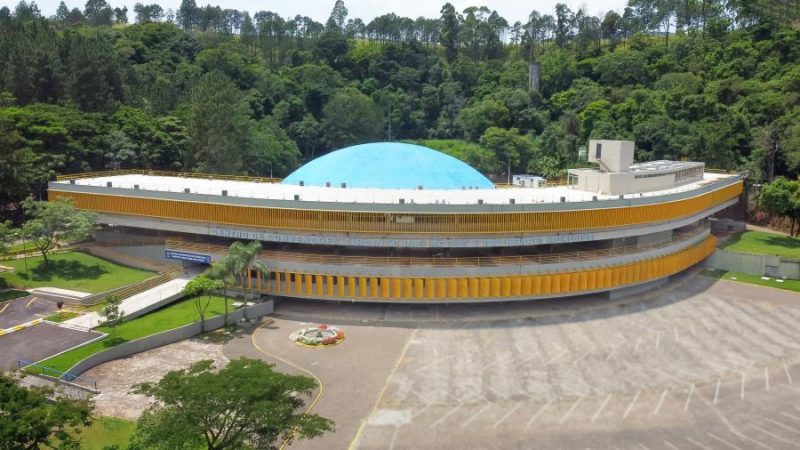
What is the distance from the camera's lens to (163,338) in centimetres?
3403

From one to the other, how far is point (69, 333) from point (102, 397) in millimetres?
8203

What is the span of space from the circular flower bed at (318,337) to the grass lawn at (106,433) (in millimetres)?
11201

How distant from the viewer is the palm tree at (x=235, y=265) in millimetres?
36438

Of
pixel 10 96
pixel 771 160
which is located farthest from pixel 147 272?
pixel 771 160

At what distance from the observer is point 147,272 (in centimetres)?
4472

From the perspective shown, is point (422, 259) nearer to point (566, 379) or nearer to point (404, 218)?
point (404, 218)

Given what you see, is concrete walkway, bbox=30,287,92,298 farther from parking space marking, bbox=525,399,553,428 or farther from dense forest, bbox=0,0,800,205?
parking space marking, bbox=525,399,553,428

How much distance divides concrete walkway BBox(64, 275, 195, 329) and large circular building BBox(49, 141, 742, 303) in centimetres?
277

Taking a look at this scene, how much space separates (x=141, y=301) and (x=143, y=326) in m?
3.81

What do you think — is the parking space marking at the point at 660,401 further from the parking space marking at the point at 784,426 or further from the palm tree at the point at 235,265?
the palm tree at the point at 235,265

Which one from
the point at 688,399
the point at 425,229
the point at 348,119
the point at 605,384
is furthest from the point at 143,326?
the point at 348,119

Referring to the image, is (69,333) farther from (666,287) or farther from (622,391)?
(666,287)

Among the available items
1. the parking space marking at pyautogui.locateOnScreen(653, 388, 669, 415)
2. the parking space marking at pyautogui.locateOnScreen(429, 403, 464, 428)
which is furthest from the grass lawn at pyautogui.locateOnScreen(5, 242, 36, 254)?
the parking space marking at pyautogui.locateOnScreen(653, 388, 669, 415)

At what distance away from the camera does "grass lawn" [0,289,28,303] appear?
1519 inches
